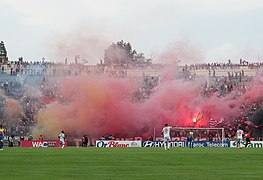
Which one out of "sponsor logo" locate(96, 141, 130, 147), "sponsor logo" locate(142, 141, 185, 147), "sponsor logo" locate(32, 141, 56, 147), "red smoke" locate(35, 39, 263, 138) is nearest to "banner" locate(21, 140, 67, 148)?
"sponsor logo" locate(32, 141, 56, 147)

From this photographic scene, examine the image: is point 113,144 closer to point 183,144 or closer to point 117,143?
point 117,143

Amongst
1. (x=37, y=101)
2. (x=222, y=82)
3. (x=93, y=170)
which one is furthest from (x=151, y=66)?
(x=93, y=170)

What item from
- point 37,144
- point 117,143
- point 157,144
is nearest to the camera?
point 37,144

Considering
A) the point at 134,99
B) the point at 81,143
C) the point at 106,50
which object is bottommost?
the point at 81,143

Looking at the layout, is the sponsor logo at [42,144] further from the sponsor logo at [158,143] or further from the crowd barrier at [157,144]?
the sponsor logo at [158,143]

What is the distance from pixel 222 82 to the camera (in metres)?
77.4

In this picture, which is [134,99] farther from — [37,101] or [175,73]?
[37,101]

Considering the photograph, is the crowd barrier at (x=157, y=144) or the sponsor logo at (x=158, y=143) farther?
the crowd barrier at (x=157, y=144)

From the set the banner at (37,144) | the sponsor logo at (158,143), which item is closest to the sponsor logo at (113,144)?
the sponsor logo at (158,143)

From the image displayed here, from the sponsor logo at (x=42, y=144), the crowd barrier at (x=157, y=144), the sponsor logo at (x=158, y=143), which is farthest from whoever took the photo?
the crowd barrier at (x=157, y=144)

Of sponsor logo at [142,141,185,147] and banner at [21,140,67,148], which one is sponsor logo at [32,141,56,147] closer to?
banner at [21,140,67,148]

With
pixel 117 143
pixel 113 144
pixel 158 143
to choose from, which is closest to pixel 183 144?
pixel 158 143

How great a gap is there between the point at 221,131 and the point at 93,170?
49556 millimetres

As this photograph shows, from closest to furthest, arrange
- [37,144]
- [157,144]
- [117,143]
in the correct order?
[37,144] < [157,144] < [117,143]
